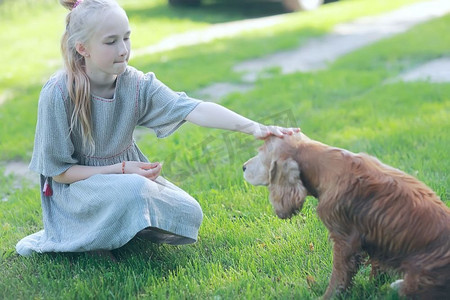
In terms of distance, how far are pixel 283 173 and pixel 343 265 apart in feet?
1.76

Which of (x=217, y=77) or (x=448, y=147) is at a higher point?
(x=448, y=147)

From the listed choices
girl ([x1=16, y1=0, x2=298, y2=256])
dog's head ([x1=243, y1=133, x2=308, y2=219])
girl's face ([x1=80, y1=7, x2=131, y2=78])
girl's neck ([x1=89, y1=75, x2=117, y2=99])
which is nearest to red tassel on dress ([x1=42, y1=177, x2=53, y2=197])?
girl ([x1=16, y1=0, x2=298, y2=256])

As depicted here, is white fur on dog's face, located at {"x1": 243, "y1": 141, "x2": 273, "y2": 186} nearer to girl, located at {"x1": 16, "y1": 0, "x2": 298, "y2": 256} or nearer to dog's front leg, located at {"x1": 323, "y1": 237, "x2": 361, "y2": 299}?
girl, located at {"x1": 16, "y1": 0, "x2": 298, "y2": 256}

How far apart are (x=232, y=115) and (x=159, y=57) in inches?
247

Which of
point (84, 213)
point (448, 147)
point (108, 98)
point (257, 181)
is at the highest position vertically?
point (108, 98)

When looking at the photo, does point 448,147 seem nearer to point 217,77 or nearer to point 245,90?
point 245,90

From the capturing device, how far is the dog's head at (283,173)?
2924mm

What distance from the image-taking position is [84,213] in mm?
3596

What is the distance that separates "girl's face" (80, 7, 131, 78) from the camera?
3.40 metres

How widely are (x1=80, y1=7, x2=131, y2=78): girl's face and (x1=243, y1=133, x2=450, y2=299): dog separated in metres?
1.08

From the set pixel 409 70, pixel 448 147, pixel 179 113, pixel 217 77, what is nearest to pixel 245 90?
pixel 217 77

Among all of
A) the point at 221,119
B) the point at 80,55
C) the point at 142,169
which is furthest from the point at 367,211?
the point at 80,55

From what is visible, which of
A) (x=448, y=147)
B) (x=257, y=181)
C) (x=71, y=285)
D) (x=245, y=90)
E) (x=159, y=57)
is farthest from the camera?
(x=159, y=57)

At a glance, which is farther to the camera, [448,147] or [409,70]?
[409,70]
